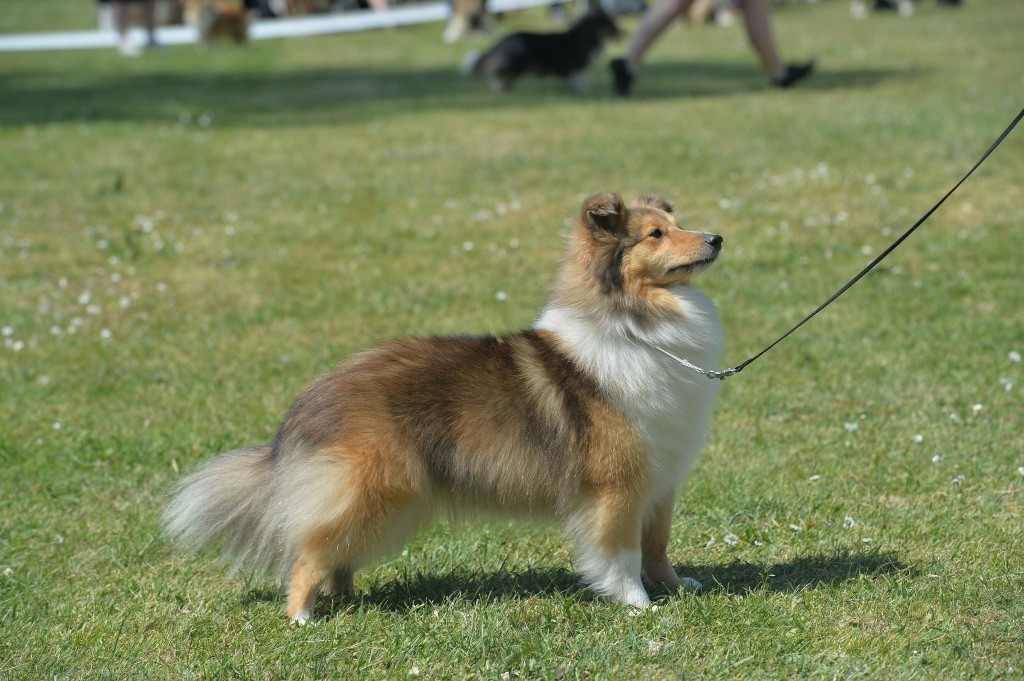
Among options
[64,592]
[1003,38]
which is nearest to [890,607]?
[64,592]

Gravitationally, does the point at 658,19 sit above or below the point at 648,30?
above

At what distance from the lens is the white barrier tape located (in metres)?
22.1

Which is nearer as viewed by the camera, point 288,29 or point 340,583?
point 340,583

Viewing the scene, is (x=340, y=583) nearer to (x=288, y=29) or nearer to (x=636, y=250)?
(x=636, y=250)

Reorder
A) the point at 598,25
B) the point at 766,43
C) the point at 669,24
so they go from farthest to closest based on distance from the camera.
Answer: the point at 598,25, the point at 766,43, the point at 669,24

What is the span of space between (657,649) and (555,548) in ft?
3.18

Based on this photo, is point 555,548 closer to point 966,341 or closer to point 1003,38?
point 966,341

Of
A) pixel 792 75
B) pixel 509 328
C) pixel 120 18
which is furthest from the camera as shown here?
pixel 120 18

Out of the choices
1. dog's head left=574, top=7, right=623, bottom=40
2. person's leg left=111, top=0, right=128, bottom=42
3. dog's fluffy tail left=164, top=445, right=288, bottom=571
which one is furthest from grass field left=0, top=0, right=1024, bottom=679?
person's leg left=111, top=0, right=128, bottom=42

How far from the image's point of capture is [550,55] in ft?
Result: 49.9

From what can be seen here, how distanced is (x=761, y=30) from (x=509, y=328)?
7806 millimetres

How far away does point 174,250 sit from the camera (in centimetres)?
891

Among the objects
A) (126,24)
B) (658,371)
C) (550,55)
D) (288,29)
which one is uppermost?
(658,371)

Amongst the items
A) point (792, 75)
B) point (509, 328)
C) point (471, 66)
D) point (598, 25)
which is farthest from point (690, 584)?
point (471, 66)
